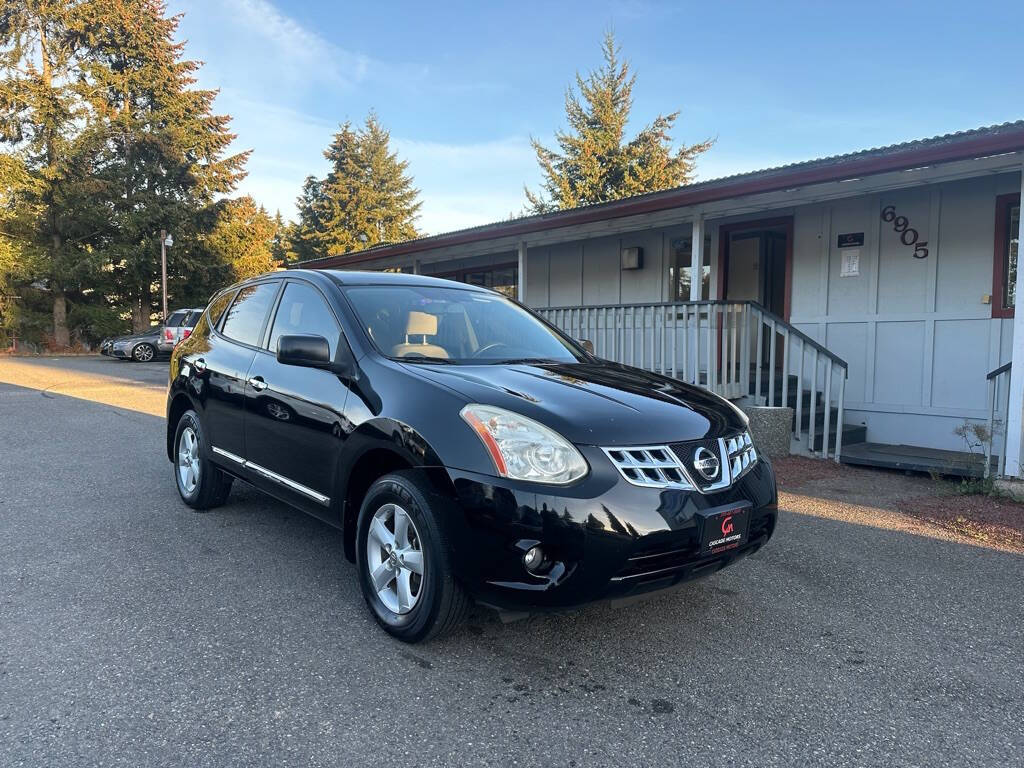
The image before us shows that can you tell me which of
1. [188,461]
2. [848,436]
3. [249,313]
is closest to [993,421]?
[848,436]

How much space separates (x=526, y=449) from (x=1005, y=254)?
7131 mm

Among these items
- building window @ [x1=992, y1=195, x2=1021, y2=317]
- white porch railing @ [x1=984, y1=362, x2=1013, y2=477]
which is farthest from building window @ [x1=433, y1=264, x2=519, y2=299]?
white porch railing @ [x1=984, y1=362, x2=1013, y2=477]

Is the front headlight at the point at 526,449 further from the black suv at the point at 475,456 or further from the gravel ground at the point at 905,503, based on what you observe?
the gravel ground at the point at 905,503

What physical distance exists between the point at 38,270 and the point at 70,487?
27.3 metres

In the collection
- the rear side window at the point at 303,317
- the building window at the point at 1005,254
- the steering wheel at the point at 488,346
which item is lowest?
the steering wheel at the point at 488,346

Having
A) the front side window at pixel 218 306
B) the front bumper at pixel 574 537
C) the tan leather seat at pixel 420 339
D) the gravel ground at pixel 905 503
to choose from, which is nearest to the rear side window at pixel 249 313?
the front side window at pixel 218 306

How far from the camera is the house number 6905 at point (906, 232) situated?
7840 millimetres

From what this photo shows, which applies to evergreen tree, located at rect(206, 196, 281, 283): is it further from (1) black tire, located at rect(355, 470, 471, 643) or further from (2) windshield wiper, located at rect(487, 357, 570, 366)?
(1) black tire, located at rect(355, 470, 471, 643)

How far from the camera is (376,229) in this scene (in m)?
40.6

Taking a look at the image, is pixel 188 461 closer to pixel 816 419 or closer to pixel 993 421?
pixel 816 419

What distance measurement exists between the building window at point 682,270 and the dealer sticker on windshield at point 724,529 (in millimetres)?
7936

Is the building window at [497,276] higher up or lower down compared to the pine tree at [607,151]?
lower down

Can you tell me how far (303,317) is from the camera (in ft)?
13.0

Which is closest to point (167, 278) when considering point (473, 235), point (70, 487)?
point (473, 235)
